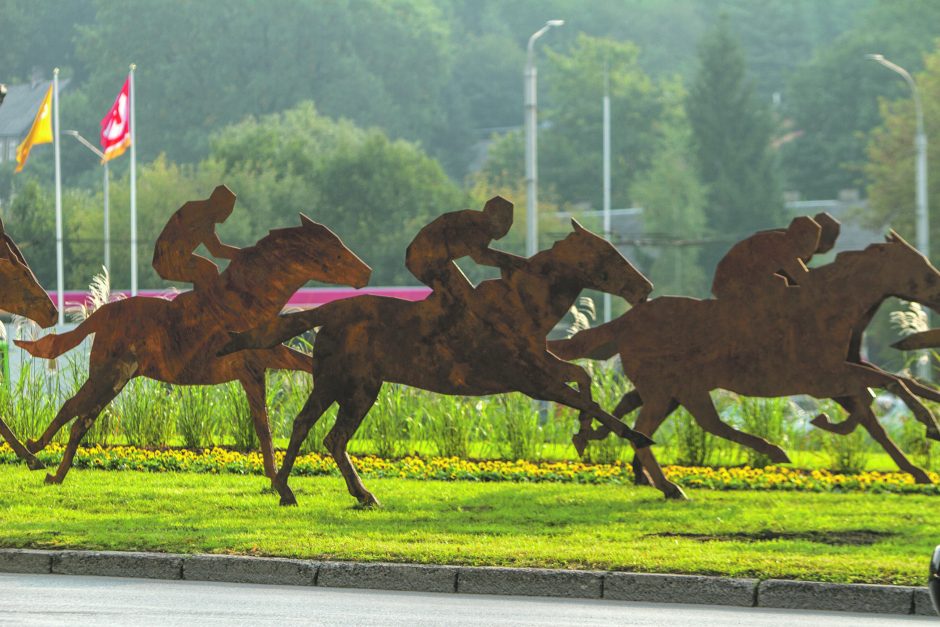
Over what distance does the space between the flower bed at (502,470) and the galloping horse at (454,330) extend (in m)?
2.78

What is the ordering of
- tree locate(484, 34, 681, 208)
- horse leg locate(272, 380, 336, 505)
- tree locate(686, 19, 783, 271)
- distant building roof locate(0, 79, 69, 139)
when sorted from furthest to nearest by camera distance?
distant building roof locate(0, 79, 69, 139) → tree locate(484, 34, 681, 208) → tree locate(686, 19, 783, 271) → horse leg locate(272, 380, 336, 505)

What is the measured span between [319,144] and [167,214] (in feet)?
32.3

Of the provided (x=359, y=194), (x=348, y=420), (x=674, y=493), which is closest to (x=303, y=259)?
(x=348, y=420)

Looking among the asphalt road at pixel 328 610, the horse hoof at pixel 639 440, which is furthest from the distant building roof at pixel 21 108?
the asphalt road at pixel 328 610

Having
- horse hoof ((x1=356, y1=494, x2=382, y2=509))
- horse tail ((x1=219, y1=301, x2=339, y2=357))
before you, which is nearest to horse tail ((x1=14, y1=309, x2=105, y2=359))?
horse tail ((x1=219, y1=301, x2=339, y2=357))

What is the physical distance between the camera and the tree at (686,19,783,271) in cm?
7650

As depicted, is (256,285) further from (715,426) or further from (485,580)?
(485,580)

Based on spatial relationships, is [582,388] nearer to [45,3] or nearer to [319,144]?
[319,144]

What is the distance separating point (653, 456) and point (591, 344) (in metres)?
1.33

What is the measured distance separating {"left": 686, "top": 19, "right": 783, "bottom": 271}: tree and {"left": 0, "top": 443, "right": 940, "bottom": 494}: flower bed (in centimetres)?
5897

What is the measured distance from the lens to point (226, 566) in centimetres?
1101

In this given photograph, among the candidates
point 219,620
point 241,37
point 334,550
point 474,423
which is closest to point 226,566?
point 334,550

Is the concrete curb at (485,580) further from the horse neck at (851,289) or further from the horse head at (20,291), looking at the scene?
the horse neck at (851,289)

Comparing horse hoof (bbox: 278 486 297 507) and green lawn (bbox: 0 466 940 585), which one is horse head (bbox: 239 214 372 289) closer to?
horse hoof (bbox: 278 486 297 507)
